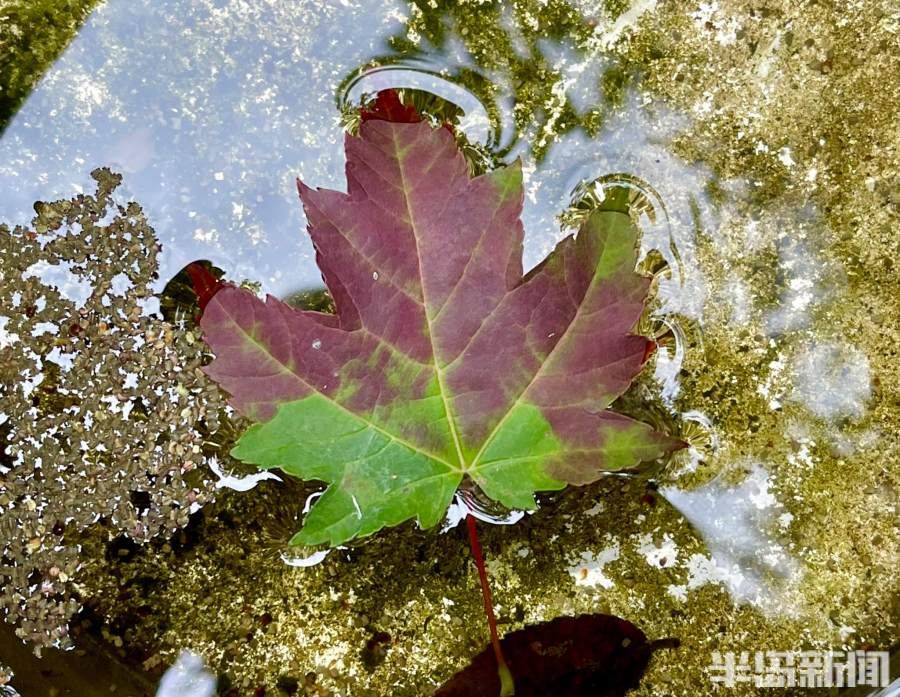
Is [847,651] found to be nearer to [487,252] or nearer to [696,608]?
[696,608]

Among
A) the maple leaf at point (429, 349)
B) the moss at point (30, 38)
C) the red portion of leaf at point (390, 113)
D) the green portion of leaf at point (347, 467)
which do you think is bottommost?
the green portion of leaf at point (347, 467)

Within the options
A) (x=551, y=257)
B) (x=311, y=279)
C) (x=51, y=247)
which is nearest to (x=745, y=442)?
(x=551, y=257)

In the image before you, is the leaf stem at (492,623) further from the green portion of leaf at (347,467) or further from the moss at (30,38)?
the moss at (30,38)

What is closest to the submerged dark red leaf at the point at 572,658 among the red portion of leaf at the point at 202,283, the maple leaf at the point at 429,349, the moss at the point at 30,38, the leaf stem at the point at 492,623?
the leaf stem at the point at 492,623

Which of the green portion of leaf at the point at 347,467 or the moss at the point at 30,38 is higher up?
the moss at the point at 30,38

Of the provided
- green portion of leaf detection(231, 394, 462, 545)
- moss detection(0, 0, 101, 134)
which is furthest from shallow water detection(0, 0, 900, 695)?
green portion of leaf detection(231, 394, 462, 545)

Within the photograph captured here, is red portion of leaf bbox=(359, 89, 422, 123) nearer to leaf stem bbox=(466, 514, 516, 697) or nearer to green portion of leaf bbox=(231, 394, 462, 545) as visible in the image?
green portion of leaf bbox=(231, 394, 462, 545)

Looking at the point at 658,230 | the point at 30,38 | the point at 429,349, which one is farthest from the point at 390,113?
the point at 30,38

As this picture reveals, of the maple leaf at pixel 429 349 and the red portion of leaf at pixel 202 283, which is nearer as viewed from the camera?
the maple leaf at pixel 429 349
